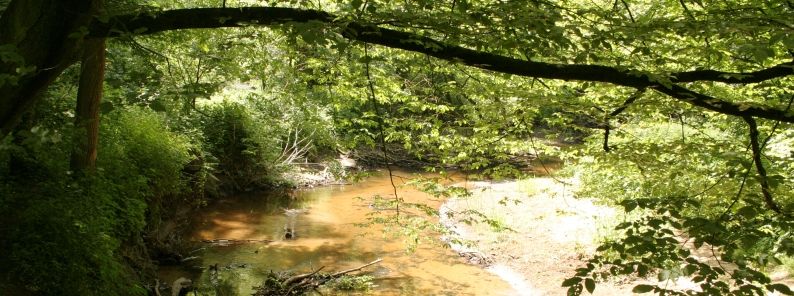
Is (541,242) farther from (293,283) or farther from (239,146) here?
(239,146)

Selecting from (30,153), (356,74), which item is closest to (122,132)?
(30,153)

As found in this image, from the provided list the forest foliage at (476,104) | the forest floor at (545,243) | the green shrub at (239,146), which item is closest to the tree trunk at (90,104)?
the forest foliage at (476,104)

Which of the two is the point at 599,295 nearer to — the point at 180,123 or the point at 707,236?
the point at 707,236

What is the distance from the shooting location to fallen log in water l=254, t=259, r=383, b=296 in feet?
26.9

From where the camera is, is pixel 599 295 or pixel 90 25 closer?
pixel 90 25

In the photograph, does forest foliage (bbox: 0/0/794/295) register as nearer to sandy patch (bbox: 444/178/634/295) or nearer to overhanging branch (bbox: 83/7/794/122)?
overhanging branch (bbox: 83/7/794/122)

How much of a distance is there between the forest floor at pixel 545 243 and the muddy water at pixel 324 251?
584 millimetres

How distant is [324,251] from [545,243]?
462 cm

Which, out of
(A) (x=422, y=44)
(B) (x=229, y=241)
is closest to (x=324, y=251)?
(B) (x=229, y=241)

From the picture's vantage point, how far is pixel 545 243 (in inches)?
451

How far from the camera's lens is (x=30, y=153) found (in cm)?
549

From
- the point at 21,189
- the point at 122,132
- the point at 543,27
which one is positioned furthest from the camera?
the point at 122,132

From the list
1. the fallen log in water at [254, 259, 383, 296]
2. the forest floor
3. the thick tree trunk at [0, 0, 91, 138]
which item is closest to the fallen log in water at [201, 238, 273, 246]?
the fallen log in water at [254, 259, 383, 296]

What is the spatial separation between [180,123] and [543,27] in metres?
9.89
